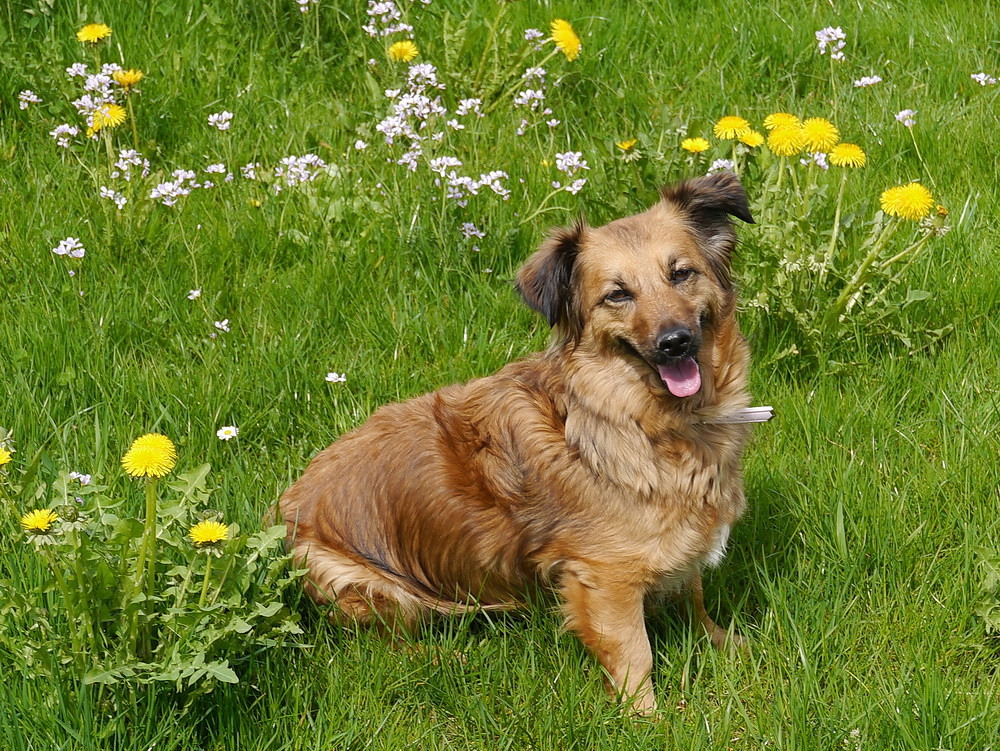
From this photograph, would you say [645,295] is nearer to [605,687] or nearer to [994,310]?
[605,687]

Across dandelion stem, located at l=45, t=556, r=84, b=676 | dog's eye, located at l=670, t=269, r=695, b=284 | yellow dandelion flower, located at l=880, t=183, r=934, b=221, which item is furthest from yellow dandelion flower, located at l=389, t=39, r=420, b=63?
dandelion stem, located at l=45, t=556, r=84, b=676

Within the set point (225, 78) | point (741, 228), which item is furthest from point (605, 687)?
point (225, 78)

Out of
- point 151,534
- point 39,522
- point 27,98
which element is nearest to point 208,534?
point 151,534

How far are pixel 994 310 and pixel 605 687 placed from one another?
2562mm

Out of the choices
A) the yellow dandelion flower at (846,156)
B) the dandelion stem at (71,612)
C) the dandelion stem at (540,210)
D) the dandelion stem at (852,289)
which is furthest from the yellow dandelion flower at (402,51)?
the dandelion stem at (71,612)

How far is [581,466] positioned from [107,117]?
2988 mm

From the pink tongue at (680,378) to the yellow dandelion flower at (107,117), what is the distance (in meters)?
3.03

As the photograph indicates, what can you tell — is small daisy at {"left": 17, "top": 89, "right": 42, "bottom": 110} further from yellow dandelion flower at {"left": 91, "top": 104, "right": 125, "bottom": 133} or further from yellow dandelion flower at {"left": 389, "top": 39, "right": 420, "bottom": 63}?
yellow dandelion flower at {"left": 389, "top": 39, "right": 420, "bottom": 63}

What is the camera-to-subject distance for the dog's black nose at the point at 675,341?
3105 mm

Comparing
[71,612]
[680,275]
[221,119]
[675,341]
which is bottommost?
[71,612]

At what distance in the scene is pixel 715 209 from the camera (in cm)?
353

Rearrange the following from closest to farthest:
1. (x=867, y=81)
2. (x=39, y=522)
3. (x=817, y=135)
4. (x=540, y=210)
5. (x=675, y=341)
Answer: (x=39, y=522) → (x=675, y=341) → (x=817, y=135) → (x=540, y=210) → (x=867, y=81)

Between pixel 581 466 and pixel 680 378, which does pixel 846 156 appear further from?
pixel 581 466

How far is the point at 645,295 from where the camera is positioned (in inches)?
128
